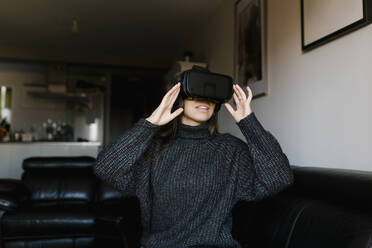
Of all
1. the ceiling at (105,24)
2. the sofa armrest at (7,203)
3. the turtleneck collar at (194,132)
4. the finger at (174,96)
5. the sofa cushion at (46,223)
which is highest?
the ceiling at (105,24)

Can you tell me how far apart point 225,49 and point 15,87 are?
4.36m

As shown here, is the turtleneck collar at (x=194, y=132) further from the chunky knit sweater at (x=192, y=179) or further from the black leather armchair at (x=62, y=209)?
the black leather armchair at (x=62, y=209)

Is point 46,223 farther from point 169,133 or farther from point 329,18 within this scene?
point 329,18

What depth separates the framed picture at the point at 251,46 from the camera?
2.18 metres

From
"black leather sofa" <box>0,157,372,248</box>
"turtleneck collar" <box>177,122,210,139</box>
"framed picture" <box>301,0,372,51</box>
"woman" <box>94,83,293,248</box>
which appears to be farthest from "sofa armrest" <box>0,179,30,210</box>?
"framed picture" <box>301,0,372,51</box>

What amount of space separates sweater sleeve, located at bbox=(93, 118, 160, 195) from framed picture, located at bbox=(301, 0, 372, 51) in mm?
887

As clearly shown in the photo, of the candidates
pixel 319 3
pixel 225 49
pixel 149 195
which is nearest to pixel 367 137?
pixel 319 3

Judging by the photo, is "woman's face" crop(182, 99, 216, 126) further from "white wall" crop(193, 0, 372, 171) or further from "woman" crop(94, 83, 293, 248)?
"white wall" crop(193, 0, 372, 171)

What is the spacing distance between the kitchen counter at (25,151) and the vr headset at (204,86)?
151 inches

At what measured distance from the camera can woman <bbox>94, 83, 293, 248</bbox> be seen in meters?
1.13

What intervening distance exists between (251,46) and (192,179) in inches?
59.5

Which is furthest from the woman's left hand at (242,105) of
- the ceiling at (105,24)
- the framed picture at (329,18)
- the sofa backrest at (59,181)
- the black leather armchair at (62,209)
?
the ceiling at (105,24)

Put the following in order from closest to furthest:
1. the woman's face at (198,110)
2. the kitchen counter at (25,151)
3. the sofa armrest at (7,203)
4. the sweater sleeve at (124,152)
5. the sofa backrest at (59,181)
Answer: the sweater sleeve at (124,152) → the woman's face at (198,110) → the sofa armrest at (7,203) → the sofa backrest at (59,181) → the kitchen counter at (25,151)

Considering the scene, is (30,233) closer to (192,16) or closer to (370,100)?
(370,100)
